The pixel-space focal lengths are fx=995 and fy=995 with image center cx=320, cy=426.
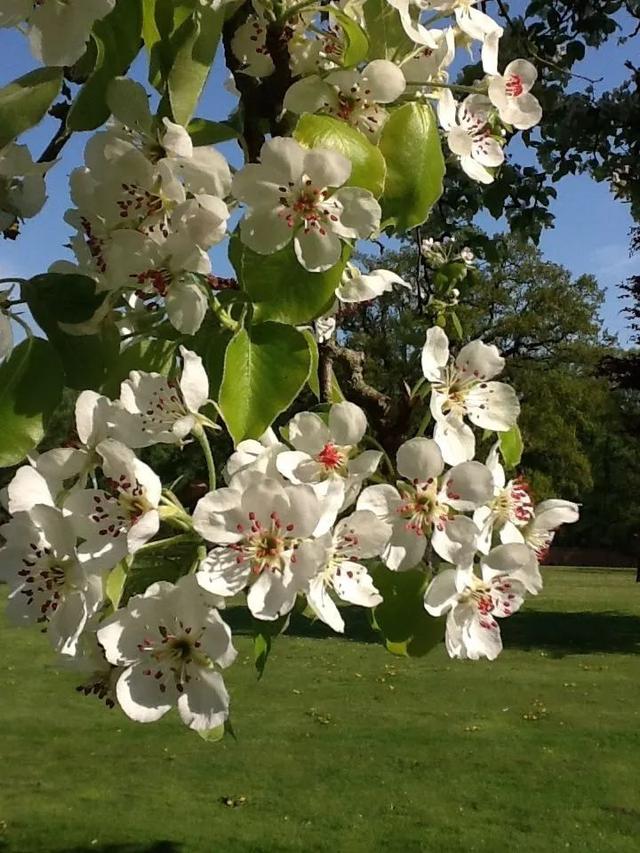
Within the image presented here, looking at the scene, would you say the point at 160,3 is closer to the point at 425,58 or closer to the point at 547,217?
the point at 425,58

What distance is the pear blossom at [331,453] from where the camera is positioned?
0.85m

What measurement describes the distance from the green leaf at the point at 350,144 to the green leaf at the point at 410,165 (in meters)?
0.04

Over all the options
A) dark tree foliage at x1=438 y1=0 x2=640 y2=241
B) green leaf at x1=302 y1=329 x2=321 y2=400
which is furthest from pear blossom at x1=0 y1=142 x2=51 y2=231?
dark tree foliage at x1=438 y1=0 x2=640 y2=241

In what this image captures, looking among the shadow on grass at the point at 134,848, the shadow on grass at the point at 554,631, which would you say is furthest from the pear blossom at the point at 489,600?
the shadow on grass at the point at 554,631

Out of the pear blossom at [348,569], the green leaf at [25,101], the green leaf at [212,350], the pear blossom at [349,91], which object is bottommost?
the pear blossom at [348,569]

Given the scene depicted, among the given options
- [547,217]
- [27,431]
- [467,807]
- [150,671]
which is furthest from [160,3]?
[467,807]

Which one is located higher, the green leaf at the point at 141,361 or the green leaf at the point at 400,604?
the green leaf at the point at 141,361

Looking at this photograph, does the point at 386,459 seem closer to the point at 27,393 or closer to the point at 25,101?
the point at 27,393

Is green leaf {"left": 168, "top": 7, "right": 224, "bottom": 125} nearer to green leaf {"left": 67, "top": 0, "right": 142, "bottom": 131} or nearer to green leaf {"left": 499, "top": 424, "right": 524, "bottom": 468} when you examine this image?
green leaf {"left": 67, "top": 0, "right": 142, "bottom": 131}

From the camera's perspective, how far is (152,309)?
950 mm

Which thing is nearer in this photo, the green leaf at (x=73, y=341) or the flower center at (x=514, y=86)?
the green leaf at (x=73, y=341)

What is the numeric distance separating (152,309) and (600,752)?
7.17m

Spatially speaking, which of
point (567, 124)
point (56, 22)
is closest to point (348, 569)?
point (56, 22)

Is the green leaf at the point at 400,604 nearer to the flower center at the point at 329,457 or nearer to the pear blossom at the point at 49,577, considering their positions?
the flower center at the point at 329,457
